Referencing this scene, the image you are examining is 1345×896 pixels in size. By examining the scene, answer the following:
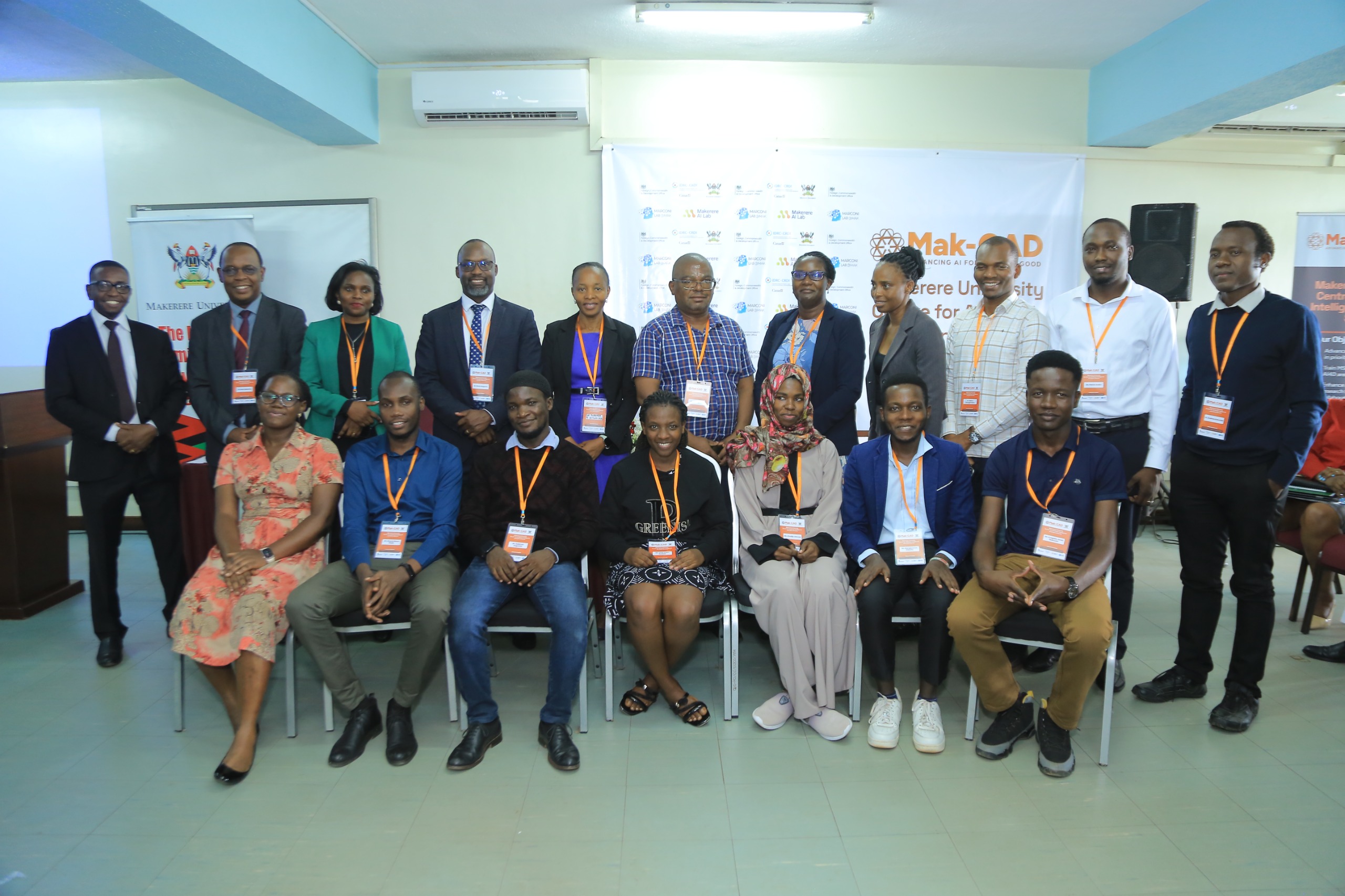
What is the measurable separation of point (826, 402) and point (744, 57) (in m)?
2.96

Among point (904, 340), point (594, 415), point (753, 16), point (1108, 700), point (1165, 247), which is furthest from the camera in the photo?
point (1165, 247)

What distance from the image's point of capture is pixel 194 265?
5379 millimetres

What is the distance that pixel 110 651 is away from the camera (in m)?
3.63

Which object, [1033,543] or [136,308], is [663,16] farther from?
[136,308]

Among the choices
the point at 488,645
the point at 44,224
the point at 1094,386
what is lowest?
the point at 488,645

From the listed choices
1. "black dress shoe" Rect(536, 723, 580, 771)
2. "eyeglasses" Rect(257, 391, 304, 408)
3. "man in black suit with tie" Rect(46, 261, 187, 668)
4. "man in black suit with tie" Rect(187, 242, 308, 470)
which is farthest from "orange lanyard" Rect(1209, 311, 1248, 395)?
"man in black suit with tie" Rect(46, 261, 187, 668)

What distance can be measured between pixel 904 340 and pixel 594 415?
141cm

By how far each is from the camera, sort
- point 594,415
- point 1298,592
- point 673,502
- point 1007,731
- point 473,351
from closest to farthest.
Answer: point 1007,731, point 673,502, point 594,415, point 473,351, point 1298,592

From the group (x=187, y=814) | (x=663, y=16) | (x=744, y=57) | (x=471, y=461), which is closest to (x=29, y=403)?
(x=471, y=461)

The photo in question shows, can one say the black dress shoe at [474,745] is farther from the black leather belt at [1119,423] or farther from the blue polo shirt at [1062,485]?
the black leather belt at [1119,423]

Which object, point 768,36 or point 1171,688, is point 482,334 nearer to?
point 768,36

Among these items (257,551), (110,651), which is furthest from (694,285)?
(110,651)

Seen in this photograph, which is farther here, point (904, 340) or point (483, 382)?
point (483, 382)

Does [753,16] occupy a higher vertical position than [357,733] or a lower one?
higher
